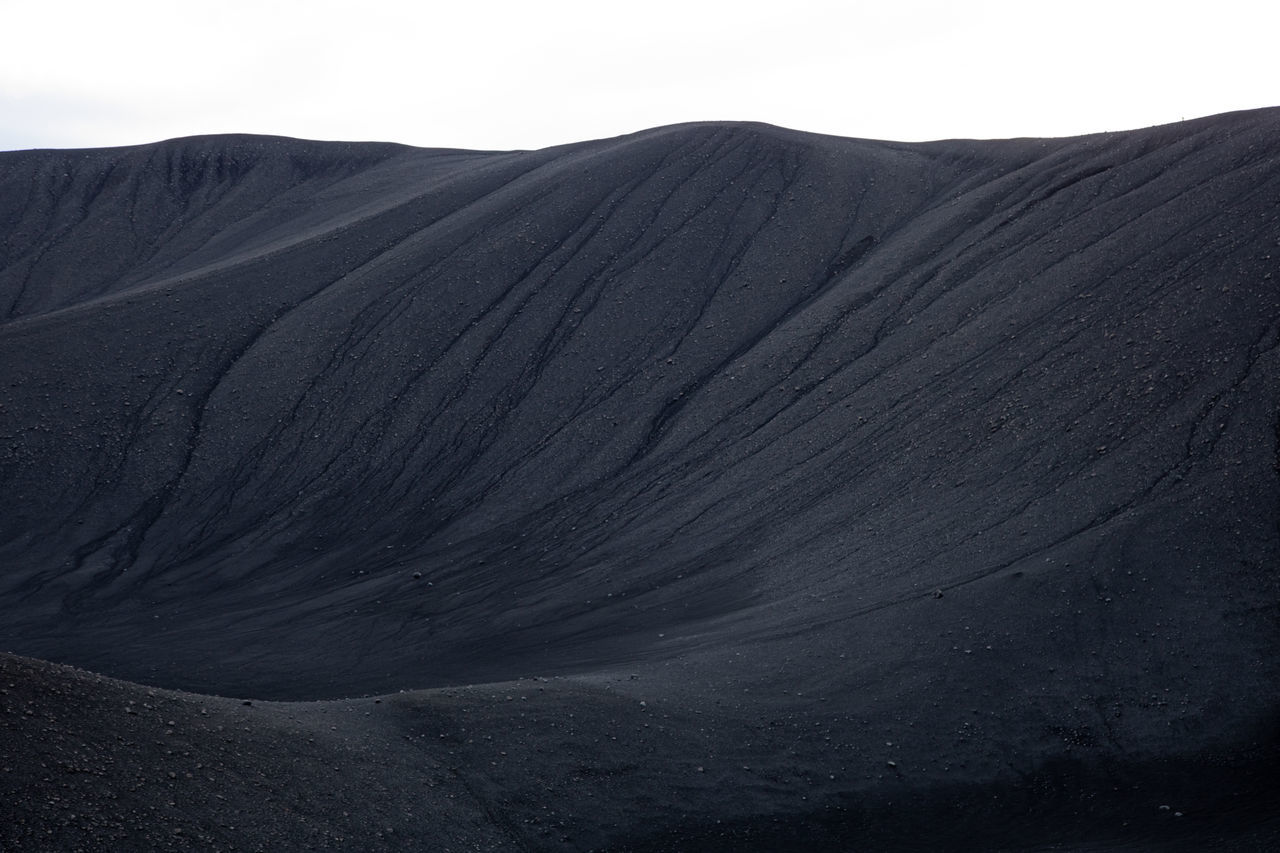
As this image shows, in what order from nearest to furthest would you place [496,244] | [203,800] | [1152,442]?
1. [203,800]
2. [1152,442]
3. [496,244]

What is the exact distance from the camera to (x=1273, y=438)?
612 inches

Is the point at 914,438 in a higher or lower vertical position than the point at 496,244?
lower

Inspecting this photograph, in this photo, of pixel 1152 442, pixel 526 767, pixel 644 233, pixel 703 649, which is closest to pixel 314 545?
pixel 703 649

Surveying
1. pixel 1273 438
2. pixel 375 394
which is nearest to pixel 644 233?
pixel 375 394

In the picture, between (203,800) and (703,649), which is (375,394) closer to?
(703,649)

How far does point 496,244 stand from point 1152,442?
15044 millimetres

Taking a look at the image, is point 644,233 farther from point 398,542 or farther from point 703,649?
point 703,649

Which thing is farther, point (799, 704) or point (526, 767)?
point (799, 704)

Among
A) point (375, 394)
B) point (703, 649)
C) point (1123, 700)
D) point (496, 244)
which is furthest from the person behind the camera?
point (496, 244)

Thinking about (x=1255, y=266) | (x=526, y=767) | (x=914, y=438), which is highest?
(x=1255, y=266)

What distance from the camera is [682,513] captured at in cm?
1886

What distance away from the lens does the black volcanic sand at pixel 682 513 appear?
11.0m

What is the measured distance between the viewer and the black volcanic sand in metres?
11.0

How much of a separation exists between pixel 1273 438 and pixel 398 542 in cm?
1311
